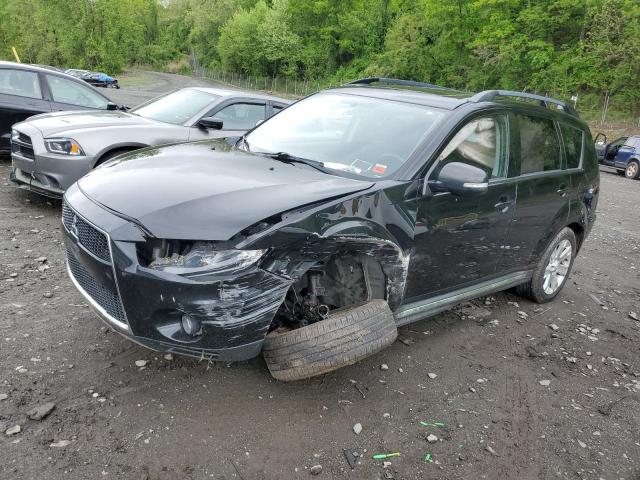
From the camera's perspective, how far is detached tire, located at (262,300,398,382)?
111 inches

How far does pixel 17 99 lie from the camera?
765 centimetres

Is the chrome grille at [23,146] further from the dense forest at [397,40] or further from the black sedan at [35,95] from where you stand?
the dense forest at [397,40]

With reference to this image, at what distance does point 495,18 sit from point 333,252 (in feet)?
130

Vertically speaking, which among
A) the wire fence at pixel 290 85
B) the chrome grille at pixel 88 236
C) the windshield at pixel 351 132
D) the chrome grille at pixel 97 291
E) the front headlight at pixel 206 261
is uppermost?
the windshield at pixel 351 132

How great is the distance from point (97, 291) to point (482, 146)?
9.13 ft

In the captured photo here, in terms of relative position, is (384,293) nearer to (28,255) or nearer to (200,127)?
(28,255)

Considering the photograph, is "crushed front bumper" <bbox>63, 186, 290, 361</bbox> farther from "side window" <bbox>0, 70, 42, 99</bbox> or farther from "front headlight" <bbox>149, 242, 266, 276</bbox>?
"side window" <bbox>0, 70, 42, 99</bbox>

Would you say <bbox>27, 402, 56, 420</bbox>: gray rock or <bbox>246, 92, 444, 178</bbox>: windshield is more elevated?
<bbox>246, 92, 444, 178</bbox>: windshield

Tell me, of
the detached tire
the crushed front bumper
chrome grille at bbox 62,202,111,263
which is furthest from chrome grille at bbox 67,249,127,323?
the detached tire

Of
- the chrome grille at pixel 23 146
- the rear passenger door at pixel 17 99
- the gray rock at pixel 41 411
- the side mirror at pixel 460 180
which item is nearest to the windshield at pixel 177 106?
the chrome grille at pixel 23 146

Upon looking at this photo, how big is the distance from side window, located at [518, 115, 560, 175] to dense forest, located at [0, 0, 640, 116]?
32.2 m

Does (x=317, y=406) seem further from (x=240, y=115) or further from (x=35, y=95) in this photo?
(x=35, y=95)

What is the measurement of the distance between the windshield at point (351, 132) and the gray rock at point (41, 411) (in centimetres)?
214

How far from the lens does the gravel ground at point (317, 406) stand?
2555 millimetres
